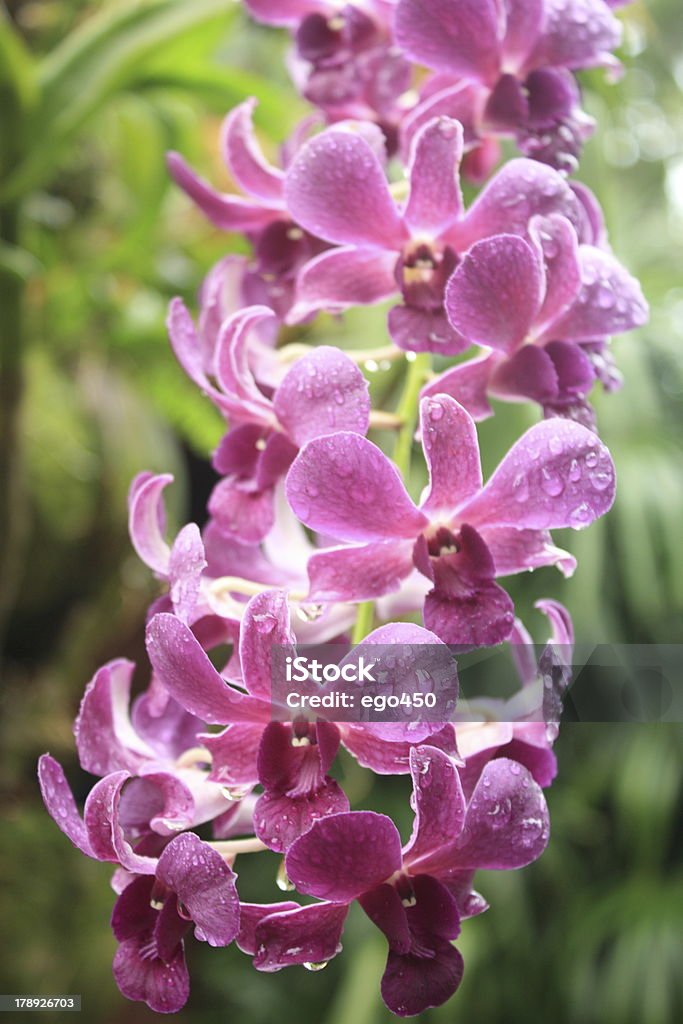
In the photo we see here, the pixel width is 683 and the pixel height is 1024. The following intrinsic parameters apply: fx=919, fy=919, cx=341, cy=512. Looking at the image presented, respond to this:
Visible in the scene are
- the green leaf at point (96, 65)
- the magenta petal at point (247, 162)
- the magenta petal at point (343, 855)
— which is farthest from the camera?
the green leaf at point (96, 65)

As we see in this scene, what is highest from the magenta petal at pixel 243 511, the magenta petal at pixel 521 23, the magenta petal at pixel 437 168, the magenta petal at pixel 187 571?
the magenta petal at pixel 521 23

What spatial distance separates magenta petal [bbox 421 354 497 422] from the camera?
15.4 inches

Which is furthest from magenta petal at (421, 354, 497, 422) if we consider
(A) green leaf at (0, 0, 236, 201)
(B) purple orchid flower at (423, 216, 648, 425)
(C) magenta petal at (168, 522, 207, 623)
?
(A) green leaf at (0, 0, 236, 201)

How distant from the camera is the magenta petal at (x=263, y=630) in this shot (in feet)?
1.05

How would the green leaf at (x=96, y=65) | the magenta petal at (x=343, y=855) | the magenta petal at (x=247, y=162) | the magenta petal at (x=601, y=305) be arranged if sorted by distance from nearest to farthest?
the magenta petal at (x=343, y=855) < the magenta petal at (x=601, y=305) < the magenta petal at (x=247, y=162) < the green leaf at (x=96, y=65)

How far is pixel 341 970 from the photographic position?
145 cm

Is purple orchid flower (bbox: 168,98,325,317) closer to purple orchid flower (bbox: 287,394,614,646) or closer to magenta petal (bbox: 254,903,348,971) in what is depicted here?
purple orchid flower (bbox: 287,394,614,646)

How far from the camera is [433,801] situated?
0.31 metres

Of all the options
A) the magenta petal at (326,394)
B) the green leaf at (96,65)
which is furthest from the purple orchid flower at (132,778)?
the green leaf at (96,65)

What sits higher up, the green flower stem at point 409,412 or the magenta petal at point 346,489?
the magenta petal at point 346,489

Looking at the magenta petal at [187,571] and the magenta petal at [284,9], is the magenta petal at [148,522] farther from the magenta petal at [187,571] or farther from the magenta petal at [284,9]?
the magenta petal at [284,9]

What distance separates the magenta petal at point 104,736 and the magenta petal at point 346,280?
0.19 meters

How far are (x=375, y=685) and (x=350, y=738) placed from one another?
33mm

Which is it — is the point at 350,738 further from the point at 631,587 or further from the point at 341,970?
the point at 341,970
